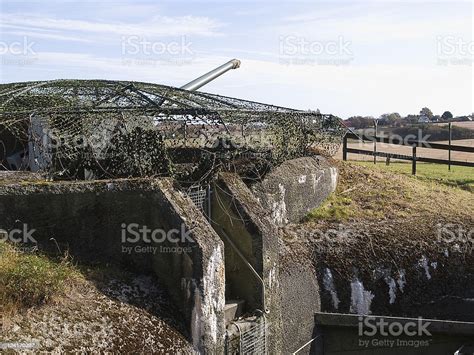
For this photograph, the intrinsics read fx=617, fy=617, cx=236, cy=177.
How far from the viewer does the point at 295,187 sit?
11.5 metres

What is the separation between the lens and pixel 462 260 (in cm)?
1086

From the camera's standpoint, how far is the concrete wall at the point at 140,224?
22.4 ft

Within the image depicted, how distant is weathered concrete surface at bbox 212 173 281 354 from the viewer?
8.51 m

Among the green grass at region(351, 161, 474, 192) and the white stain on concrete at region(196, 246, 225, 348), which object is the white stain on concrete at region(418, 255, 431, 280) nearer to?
the white stain on concrete at region(196, 246, 225, 348)

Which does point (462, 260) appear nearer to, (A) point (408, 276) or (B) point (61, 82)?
(A) point (408, 276)

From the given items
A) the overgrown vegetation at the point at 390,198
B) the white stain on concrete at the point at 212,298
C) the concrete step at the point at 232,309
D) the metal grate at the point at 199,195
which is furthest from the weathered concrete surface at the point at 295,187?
the white stain on concrete at the point at 212,298

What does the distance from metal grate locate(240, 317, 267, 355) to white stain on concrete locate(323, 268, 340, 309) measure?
192 centimetres

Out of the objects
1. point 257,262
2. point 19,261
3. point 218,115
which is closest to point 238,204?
point 257,262

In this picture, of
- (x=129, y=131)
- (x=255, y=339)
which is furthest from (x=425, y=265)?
(x=129, y=131)

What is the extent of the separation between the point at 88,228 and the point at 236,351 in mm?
2349

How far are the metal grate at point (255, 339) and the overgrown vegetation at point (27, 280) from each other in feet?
7.97

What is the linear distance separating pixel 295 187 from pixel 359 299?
97.2 inches

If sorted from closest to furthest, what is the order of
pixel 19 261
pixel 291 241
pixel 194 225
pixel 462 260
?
pixel 19 261
pixel 194 225
pixel 291 241
pixel 462 260

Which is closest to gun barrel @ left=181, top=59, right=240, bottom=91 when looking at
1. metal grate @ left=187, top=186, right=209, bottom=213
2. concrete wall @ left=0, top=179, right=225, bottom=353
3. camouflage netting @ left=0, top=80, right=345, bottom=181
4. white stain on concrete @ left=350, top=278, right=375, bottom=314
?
camouflage netting @ left=0, top=80, right=345, bottom=181
